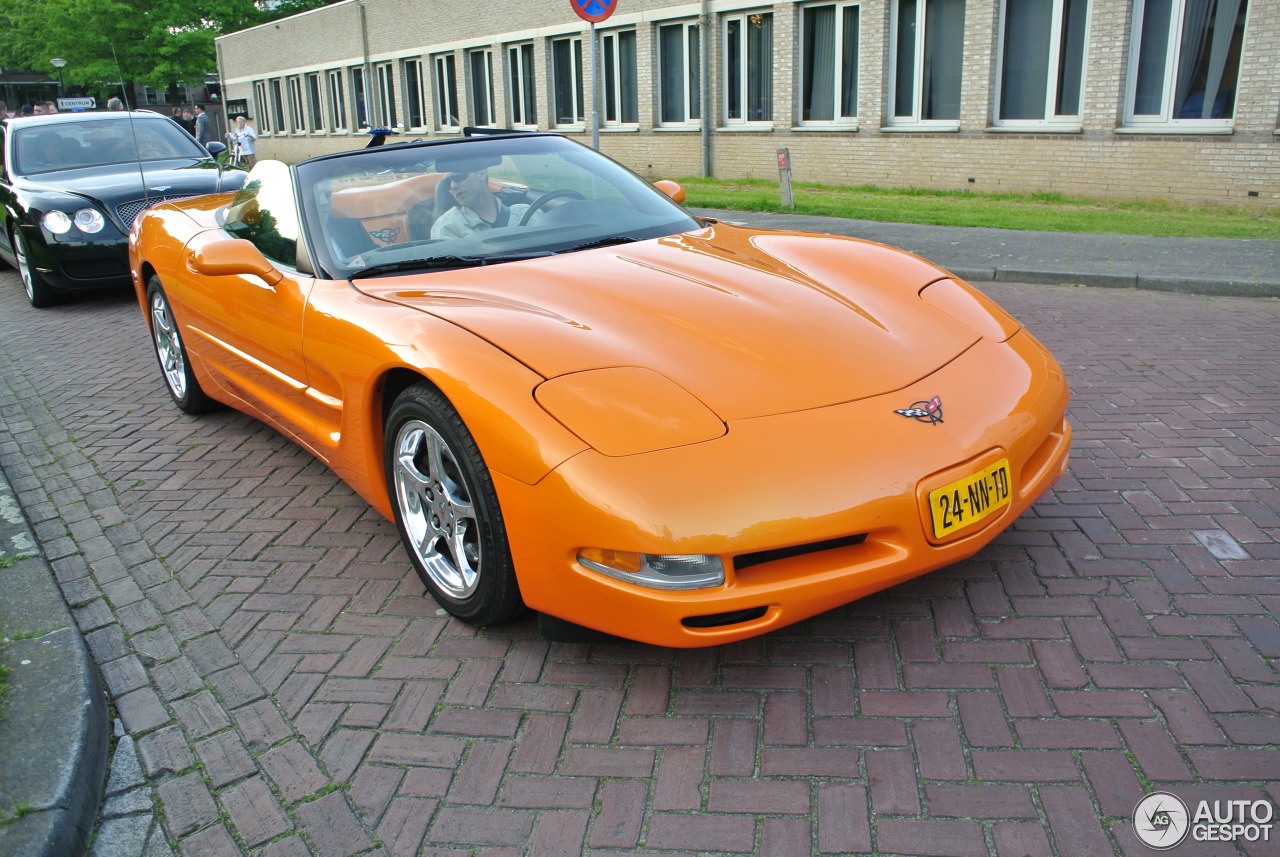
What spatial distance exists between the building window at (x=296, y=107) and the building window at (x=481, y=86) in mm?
12856

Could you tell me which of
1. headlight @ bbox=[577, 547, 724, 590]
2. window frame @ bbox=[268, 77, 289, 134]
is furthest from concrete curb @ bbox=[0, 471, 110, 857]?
window frame @ bbox=[268, 77, 289, 134]

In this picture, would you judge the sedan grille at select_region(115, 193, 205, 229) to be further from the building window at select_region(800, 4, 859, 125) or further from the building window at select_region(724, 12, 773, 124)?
the building window at select_region(724, 12, 773, 124)

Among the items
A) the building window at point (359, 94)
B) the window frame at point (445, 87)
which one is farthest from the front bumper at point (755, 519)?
the building window at point (359, 94)

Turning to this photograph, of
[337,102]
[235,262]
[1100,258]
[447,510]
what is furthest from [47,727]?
[337,102]

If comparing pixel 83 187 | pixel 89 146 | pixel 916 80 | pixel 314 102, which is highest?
pixel 314 102

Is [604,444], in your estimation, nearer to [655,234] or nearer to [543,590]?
[543,590]

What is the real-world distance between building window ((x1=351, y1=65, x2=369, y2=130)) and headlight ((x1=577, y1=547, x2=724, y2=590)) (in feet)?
109

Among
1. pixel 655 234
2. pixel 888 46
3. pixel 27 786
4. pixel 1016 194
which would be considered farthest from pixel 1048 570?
pixel 888 46

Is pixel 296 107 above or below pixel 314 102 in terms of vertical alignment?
below

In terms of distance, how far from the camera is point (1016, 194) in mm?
14734

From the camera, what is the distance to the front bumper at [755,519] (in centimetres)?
238

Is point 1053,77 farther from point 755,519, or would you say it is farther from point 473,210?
point 755,519

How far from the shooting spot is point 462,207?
12.5 feet

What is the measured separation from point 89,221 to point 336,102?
28824 millimetres
